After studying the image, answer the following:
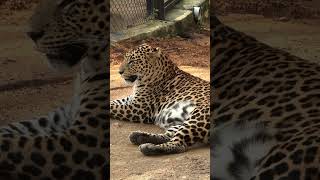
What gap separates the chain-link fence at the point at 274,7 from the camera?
14.3 metres

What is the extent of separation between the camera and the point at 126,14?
11484 mm

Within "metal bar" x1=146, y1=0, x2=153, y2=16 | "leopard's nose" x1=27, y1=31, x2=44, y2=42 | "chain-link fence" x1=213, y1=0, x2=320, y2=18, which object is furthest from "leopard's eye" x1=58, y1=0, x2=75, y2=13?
"chain-link fence" x1=213, y1=0, x2=320, y2=18

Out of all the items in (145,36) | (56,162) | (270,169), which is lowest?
(145,36)

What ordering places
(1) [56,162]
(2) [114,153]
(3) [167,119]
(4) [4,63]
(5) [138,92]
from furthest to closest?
1. (4) [4,63]
2. (5) [138,92]
3. (3) [167,119]
4. (2) [114,153]
5. (1) [56,162]

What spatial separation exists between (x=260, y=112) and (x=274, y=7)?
36.4ft

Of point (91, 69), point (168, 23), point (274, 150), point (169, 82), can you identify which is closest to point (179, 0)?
point (168, 23)

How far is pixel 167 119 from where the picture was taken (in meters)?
6.97

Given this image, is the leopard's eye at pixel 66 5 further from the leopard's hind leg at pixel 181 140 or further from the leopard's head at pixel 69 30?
the leopard's hind leg at pixel 181 140

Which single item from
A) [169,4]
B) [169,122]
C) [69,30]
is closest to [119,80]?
[169,122]

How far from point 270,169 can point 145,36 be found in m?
8.06

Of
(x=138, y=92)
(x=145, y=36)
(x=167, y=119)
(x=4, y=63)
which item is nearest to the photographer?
(x=167, y=119)

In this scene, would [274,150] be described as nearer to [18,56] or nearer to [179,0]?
[18,56]

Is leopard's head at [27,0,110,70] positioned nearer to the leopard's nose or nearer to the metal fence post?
the leopard's nose

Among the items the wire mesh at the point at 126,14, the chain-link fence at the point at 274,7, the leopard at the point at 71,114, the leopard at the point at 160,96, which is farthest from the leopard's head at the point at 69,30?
the chain-link fence at the point at 274,7
